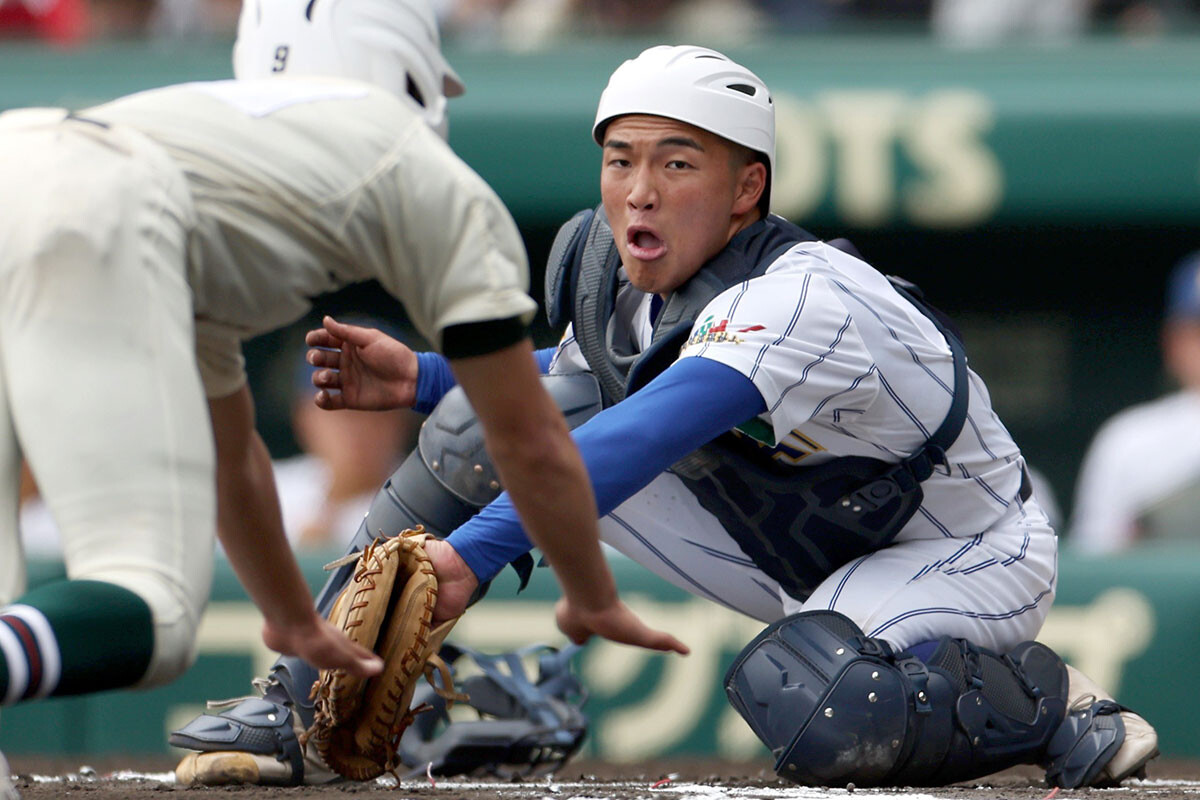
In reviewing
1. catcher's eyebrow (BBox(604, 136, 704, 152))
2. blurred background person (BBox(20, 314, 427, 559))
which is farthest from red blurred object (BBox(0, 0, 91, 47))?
catcher's eyebrow (BBox(604, 136, 704, 152))

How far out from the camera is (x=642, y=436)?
2.73 meters

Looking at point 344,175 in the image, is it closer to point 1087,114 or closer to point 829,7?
point 1087,114

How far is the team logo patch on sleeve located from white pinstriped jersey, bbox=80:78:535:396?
0.68 metres

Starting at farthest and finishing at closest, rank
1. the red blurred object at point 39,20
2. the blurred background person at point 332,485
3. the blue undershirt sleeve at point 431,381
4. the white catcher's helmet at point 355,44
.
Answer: the red blurred object at point 39,20, the blurred background person at point 332,485, the blue undershirt sleeve at point 431,381, the white catcher's helmet at point 355,44

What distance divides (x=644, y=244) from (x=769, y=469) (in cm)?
48

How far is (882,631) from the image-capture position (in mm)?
3117

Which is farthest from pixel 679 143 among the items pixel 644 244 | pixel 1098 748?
pixel 1098 748

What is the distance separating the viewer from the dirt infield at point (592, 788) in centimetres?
283

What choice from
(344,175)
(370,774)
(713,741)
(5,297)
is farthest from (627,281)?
(713,741)

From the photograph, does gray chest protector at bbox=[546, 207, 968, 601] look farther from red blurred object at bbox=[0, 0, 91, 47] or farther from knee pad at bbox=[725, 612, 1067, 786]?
red blurred object at bbox=[0, 0, 91, 47]

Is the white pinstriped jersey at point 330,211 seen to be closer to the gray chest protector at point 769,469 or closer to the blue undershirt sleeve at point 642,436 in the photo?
the blue undershirt sleeve at point 642,436

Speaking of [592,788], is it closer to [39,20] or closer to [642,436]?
[642,436]

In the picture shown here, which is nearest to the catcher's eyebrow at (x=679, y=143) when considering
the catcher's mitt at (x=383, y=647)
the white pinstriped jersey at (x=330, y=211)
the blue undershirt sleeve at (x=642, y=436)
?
the blue undershirt sleeve at (x=642, y=436)

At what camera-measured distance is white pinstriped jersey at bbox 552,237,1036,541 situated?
113 inches
